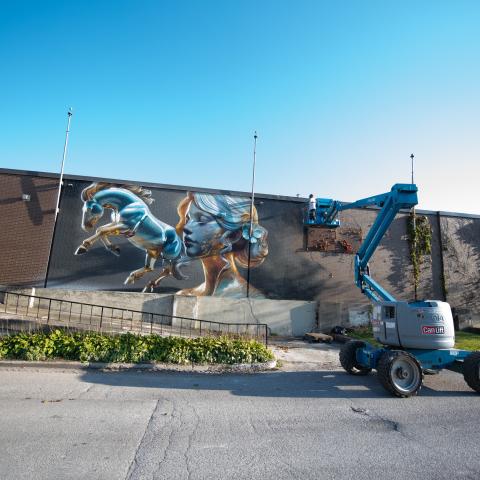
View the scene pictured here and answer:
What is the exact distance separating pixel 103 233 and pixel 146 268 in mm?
3009

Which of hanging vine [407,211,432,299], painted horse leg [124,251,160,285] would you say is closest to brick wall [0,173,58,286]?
painted horse leg [124,251,160,285]

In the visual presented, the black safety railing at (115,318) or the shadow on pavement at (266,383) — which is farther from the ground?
the black safety railing at (115,318)

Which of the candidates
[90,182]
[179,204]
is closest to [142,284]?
[179,204]

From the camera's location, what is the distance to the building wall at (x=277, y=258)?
60.2 ft

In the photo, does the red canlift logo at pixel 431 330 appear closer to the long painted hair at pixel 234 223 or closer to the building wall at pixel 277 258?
the building wall at pixel 277 258

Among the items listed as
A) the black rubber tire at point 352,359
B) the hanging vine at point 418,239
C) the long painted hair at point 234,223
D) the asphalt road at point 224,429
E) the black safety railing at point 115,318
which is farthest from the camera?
the hanging vine at point 418,239

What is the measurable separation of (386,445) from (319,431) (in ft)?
3.04

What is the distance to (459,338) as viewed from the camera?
55.4 ft

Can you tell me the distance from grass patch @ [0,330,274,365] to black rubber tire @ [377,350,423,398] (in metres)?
3.47

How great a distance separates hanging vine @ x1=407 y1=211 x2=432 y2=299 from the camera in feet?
69.4

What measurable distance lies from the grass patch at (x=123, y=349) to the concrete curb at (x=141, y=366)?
18cm

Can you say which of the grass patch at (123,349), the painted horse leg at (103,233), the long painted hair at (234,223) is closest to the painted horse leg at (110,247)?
the painted horse leg at (103,233)

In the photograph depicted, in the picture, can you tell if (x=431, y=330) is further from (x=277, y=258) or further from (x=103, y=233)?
(x=103, y=233)

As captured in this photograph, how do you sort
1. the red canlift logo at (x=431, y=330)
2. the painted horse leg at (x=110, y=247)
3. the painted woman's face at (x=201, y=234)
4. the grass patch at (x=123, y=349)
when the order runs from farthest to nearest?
the painted woman's face at (x=201, y=234) → the painted horse leg at (x=110, y=247) → the grass patch at (x=123, y=349) → the red canlift logo at (x=431, y=330)
